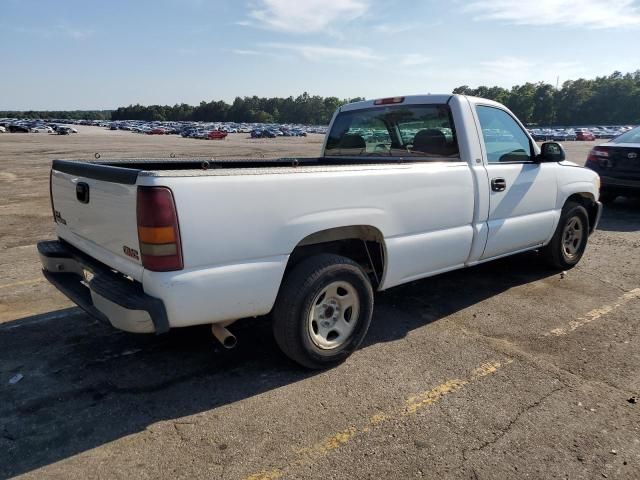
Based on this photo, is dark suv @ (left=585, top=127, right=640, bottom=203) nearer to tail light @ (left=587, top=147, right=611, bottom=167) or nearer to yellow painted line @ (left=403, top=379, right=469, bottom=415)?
tail light @ (left=587, top=147, right=611, bottom=167)

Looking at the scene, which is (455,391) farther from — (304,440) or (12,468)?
(12,468)

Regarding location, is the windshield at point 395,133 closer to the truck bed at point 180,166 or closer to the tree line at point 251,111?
the truck bed at point 180,166

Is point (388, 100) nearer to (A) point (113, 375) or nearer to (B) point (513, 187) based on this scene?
(B) point (513, 187)

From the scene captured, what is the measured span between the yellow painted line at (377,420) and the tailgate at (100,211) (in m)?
→ 1.32

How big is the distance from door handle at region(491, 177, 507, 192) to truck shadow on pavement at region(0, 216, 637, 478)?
1175mm

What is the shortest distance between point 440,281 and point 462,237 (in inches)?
56.6

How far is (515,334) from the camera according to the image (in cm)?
420

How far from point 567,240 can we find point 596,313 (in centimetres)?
143

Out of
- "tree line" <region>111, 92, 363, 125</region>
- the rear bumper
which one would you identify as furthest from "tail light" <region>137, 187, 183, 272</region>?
"tree line" <region>111, 92, 363, 125</region>

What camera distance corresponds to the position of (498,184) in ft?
14.8

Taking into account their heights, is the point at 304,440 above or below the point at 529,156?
below

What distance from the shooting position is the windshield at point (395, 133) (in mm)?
4539

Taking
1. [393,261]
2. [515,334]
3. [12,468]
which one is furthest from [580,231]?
[12,468]

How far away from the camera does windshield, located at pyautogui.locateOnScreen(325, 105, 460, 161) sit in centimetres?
454
